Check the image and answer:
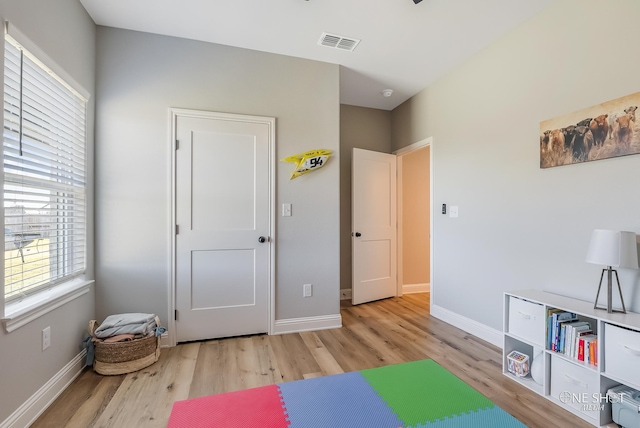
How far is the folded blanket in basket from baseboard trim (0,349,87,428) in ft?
0.75

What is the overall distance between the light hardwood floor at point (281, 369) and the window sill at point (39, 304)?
23.0 inches

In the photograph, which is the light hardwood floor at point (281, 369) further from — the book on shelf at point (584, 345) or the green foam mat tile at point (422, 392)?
the book on shelf at point (584, 345)

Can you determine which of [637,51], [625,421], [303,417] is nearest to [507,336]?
[625,421]

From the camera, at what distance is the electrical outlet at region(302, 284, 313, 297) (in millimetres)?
2879

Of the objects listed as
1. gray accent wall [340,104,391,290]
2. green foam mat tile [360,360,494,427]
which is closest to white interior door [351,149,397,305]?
gray accent wall [340,104,391,290]

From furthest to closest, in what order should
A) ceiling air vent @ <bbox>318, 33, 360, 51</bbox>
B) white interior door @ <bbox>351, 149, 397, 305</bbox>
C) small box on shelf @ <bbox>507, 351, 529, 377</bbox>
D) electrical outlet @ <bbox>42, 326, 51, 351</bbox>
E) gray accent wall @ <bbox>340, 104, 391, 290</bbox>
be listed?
gray accent wall @ <bbox>340, 104, 391, 290</bbox>
white interior door @ <bbox>351, 149, 397, 305</bbox>
ceiling air vent @ <bbox>318, 33, 360, 51</bbox>
small box on shelf @ <bbox>507, 351, 529, 377</bbox>
electrical outlet @ <bbox>42, 326, 51, 351</bbox>

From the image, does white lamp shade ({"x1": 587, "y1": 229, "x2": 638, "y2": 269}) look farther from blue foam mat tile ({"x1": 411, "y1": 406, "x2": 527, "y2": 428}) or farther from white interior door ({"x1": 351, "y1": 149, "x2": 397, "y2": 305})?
white interior door ({"x1": 351, "y1": 149, "x2": 397, "y2": 305})

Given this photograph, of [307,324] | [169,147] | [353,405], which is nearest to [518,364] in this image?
[353,405]

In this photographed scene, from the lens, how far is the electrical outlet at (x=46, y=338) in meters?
1.69

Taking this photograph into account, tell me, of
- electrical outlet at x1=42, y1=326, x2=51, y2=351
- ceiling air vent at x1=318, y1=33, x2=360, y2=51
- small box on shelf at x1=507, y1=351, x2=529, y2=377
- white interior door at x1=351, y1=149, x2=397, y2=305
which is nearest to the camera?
electrical outlet at x1=42, y1=326, x2=51, y2=351

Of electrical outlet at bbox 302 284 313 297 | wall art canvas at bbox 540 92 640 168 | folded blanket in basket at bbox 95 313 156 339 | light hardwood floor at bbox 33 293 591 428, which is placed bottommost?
light hardwood floor at bbox 33 293 591 428

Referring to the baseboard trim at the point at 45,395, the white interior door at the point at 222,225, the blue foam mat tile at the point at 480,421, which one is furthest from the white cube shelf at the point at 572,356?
the baseboard trim at the point at 45,395

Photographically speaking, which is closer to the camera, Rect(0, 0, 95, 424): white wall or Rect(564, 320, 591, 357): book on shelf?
Rect(0, 0, 95, 424): white wall

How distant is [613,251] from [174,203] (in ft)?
10.1
